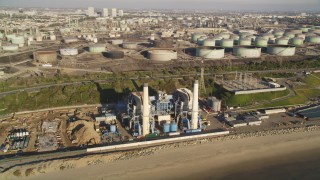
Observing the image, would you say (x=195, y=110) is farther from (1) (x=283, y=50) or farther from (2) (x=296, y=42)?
(2) (x=296, y=42)

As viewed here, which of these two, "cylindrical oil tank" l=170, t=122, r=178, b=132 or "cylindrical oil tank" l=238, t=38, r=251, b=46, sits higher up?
"cylindrical oil tank" l=238, t=38, r=251, b=46

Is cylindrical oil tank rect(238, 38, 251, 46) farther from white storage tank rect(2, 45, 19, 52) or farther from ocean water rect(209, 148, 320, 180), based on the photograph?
ocean water rect(209, 148, 320, 180)

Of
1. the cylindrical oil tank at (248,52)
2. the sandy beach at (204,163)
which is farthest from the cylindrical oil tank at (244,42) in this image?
the sandy beach at (204,163)

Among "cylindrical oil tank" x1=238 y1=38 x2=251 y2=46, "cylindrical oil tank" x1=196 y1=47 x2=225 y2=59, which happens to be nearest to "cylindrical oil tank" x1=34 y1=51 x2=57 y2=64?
"cylindrical oil tank" x1=196 y1=47 x2=225 y2=59

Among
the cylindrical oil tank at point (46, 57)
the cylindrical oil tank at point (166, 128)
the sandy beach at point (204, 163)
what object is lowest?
the sandy beach at point (204, 163)

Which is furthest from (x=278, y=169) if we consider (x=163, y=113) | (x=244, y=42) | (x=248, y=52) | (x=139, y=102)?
(x=244, y=42)

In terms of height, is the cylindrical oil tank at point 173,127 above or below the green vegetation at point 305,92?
below

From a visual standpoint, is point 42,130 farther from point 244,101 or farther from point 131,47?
point 131,47

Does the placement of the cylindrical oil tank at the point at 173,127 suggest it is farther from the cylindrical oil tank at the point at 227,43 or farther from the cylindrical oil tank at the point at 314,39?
the cylindrical oil tank at the point at 314,39
